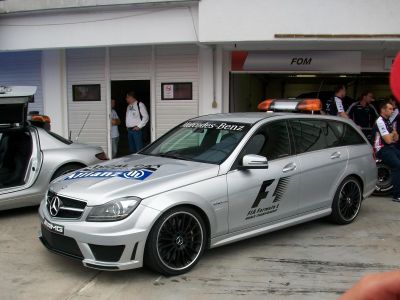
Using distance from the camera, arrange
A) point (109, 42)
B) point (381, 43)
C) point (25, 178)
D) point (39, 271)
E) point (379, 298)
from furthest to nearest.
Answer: point (109, 42), point (381, 43), point (25, 178), point (39, 271), point (379, 298)

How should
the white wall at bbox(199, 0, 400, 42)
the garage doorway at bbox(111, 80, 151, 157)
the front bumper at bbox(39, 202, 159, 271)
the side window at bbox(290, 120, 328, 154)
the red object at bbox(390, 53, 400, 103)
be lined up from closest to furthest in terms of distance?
the red object at bbox(390, 53, 400, 103) → the front bumper at bbox(39, 202, 159, 271) → the side window at bbox(290, 120, 328, 154) → the white wall at bbox(199, 0, 400, 42) → the garage doorway at bbox(111, 80, 151, 157)

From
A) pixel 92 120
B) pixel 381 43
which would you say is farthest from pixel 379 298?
pixel 92 120

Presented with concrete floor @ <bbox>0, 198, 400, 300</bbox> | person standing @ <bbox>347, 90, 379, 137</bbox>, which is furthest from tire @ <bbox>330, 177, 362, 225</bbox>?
person standing @ <bbox>347, 90, 379, 137</bbox>

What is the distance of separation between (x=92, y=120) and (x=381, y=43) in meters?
6.70

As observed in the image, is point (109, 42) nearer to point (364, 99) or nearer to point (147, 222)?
point (364, 99)

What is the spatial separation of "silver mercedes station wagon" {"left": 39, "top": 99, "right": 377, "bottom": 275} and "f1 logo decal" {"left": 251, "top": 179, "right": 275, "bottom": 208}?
0.04 ft

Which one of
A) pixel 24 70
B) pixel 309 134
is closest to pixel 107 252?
pixel 309 134

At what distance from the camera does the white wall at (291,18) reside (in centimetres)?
883

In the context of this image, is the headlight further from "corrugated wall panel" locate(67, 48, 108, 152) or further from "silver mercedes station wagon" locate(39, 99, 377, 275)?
"corrugated wall panel" locate(67, 48, 108, 152)

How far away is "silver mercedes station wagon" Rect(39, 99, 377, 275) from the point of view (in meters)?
4.27

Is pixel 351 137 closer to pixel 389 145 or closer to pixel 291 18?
pixel 389 145

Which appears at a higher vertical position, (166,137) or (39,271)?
(166,137)

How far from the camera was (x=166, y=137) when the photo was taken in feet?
19.8

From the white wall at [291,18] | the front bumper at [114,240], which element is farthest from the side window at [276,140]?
the white wall at [291,18]
